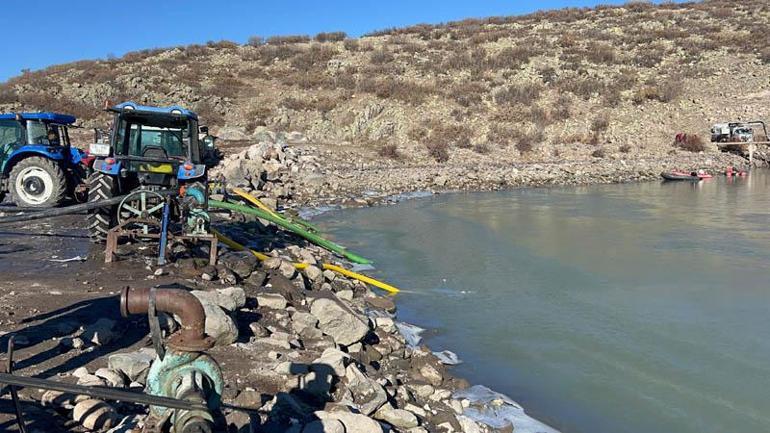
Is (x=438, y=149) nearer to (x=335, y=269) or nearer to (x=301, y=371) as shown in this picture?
(x=335, y=269)

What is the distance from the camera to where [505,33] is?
138ft

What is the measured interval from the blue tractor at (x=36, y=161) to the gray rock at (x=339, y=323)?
23.4ft

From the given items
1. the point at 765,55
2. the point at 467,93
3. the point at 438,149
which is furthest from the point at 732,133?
the point at 438,149

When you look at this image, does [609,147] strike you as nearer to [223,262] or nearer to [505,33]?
[505,33]

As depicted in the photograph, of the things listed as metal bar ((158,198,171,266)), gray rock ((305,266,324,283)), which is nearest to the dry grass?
gray rock ((305,266,324,283))

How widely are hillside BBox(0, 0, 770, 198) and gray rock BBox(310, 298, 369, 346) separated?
17.2 m

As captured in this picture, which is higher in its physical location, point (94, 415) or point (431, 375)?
point (94, 415)

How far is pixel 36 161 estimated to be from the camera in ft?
37.2

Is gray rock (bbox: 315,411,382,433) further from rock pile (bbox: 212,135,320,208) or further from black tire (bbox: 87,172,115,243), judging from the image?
rock pile (bbox: 212,135,320,208)

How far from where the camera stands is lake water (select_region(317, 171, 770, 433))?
18.3ft

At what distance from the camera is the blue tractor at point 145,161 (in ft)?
27.4

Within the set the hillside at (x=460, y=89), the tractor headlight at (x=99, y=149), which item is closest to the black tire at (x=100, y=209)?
the tractor headlight at (x=99, y=149)

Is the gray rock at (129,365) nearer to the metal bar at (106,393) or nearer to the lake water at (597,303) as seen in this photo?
the metal bar at (106,393)

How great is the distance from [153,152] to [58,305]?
356 cm
